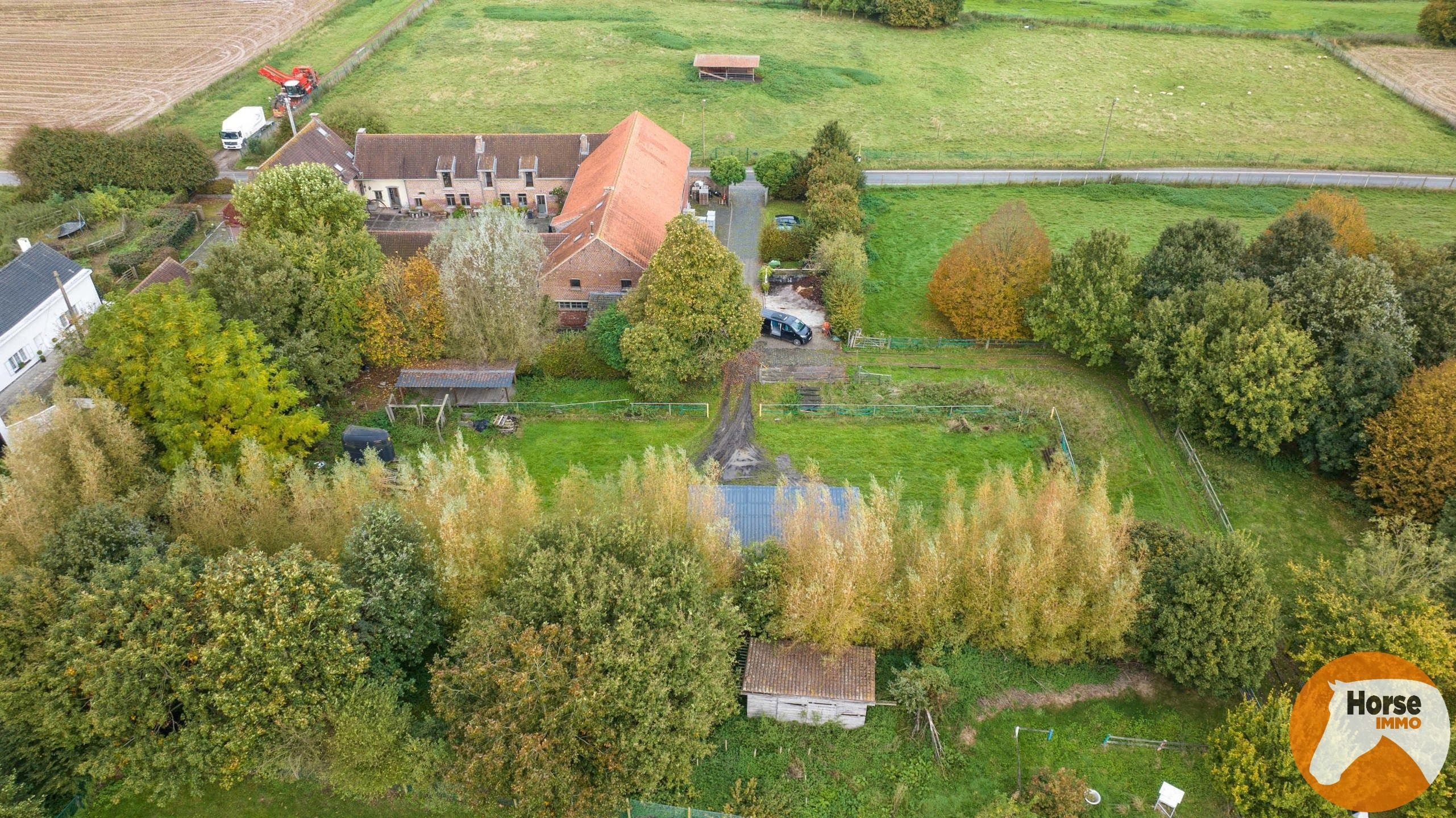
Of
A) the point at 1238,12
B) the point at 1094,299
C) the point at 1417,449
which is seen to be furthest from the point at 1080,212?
the point at 1238,12

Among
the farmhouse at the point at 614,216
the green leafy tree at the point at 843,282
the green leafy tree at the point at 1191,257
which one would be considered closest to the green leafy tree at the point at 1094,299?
the green leafy tree at the point at 1191,257

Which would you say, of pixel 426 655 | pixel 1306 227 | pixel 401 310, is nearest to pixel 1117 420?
pixel 1306 227

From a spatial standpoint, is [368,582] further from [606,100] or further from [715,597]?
[606,100]

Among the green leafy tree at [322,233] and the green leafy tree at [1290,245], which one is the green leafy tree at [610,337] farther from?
the green leafy tree at [1290,245]

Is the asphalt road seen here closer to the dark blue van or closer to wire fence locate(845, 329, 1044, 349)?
wire fence locate(845, 329, 1044, 349)

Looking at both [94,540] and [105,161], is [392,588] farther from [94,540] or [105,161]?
[105,161]
